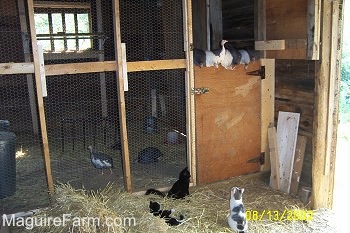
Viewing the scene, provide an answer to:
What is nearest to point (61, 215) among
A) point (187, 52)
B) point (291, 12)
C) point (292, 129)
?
point (187, 52)

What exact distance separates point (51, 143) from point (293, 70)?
3895 millimetres

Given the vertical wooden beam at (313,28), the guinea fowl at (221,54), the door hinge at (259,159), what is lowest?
the door hinge at (259,159)

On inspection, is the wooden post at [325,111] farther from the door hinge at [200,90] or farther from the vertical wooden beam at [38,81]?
the vertical wooden beam at [38,81]

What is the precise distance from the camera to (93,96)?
6480 mm

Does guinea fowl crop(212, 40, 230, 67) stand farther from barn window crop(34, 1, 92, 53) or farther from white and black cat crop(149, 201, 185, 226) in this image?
barn window crop(34, 1, 92, 53)

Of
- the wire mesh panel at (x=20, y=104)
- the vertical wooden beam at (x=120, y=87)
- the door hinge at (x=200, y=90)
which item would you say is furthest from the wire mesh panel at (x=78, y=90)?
the door hinge at (x=200, y=90)

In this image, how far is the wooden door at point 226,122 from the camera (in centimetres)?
378

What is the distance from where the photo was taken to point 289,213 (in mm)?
3279

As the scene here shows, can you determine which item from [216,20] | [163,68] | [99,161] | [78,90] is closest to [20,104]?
[78,90]

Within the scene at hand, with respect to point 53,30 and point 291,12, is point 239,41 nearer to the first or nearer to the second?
point 291,12

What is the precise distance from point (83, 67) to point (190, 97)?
110 centimetres

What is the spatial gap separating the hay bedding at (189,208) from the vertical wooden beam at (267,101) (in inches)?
22.3

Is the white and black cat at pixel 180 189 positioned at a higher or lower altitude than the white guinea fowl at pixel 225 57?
lower

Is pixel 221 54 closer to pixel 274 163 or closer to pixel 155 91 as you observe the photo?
pixel 274 163
